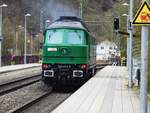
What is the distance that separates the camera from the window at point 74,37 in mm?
29188

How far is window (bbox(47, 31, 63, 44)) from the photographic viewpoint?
95.5 feet

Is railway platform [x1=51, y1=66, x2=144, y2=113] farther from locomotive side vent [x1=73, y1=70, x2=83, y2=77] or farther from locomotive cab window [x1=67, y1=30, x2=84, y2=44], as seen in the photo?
locomotive cab window [x1=67, y1=30, x2=84, y2=44]

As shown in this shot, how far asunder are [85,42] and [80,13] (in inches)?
1699

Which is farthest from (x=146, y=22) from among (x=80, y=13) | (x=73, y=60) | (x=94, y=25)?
(x=94, y=25)

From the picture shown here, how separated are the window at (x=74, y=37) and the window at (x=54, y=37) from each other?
432mm

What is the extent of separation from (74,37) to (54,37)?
1.08 m

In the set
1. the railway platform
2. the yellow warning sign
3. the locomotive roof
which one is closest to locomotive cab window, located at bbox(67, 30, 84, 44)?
the locomotive roof

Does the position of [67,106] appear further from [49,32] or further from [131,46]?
[49,32]

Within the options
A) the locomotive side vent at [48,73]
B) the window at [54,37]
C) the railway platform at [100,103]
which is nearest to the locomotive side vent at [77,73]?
the locomotive side vent at [48,73]

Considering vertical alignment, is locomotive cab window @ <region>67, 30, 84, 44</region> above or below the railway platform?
above

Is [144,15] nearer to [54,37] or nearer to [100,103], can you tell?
[100,103]

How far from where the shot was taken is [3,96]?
82.9ft

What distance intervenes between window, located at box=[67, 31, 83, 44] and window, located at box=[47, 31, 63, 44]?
0.43 m

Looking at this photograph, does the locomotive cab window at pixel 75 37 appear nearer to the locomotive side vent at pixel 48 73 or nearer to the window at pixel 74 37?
the window at pixel 74 37
